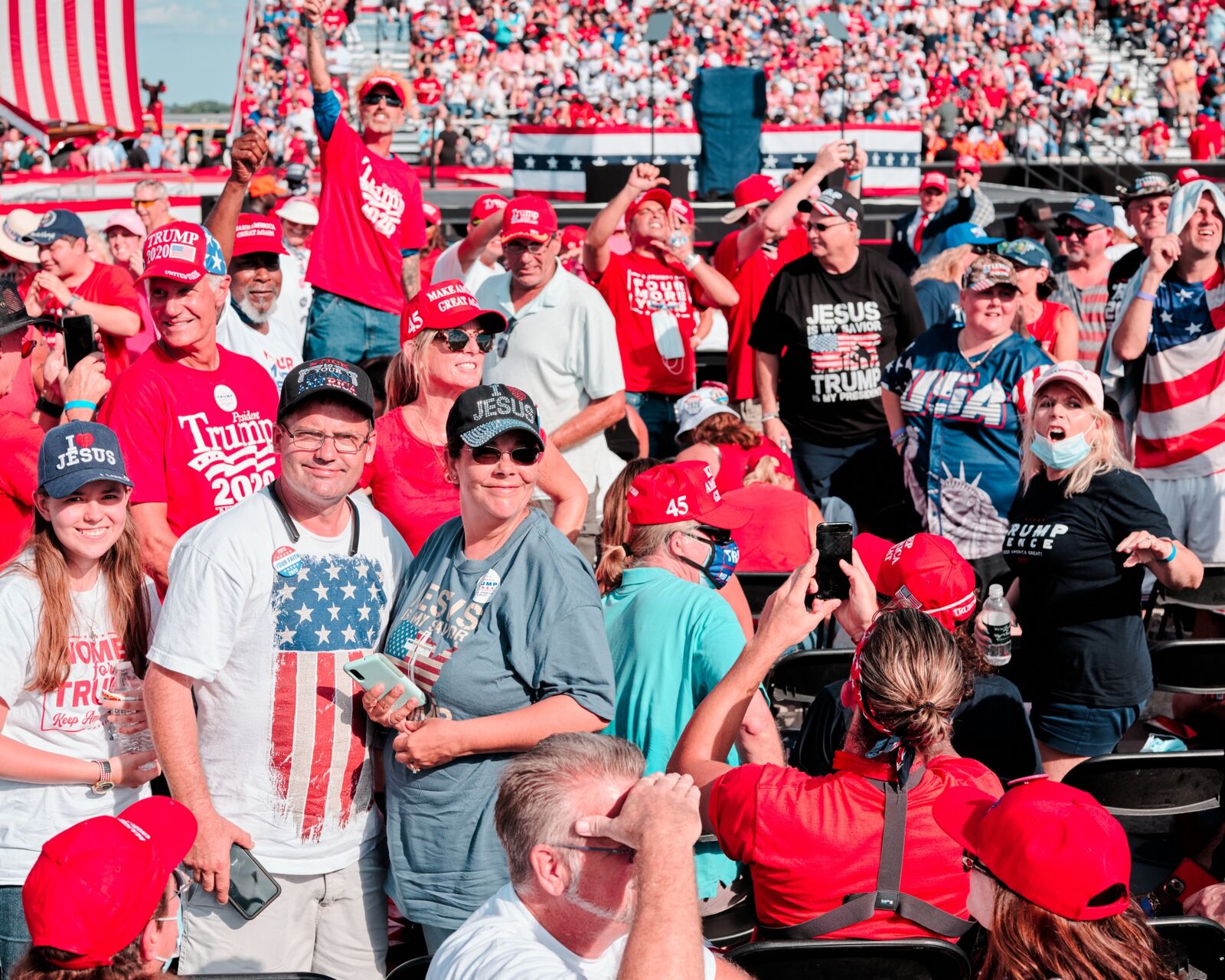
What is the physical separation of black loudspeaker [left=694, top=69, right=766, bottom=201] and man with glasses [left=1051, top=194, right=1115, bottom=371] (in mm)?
10262

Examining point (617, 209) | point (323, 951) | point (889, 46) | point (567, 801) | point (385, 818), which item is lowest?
point (323, 951)

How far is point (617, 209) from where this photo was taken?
665 cm

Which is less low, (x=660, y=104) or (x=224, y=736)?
→ (x=660, y=104)

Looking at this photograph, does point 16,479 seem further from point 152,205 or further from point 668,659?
point 152,205

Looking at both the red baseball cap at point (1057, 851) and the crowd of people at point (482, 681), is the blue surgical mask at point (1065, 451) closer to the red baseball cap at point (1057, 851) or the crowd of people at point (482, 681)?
the crowd of people at point (482, 681)

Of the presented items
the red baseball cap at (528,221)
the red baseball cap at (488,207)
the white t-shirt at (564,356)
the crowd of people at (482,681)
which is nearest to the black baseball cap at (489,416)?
the crowd of people at (482,681)

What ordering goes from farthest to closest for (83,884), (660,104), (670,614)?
(660,104) < (670,614) < (83,884)

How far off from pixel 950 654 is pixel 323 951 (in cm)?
160

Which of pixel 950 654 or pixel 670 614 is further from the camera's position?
pixel 670 614

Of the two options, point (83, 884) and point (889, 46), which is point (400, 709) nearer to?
point (83, 884)

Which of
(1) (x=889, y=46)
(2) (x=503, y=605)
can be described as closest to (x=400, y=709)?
(2) (x=503, y=605)

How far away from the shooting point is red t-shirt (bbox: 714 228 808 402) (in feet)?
24.3

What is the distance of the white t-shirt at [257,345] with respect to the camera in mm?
5090

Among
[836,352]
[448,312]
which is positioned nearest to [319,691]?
[448,312]
